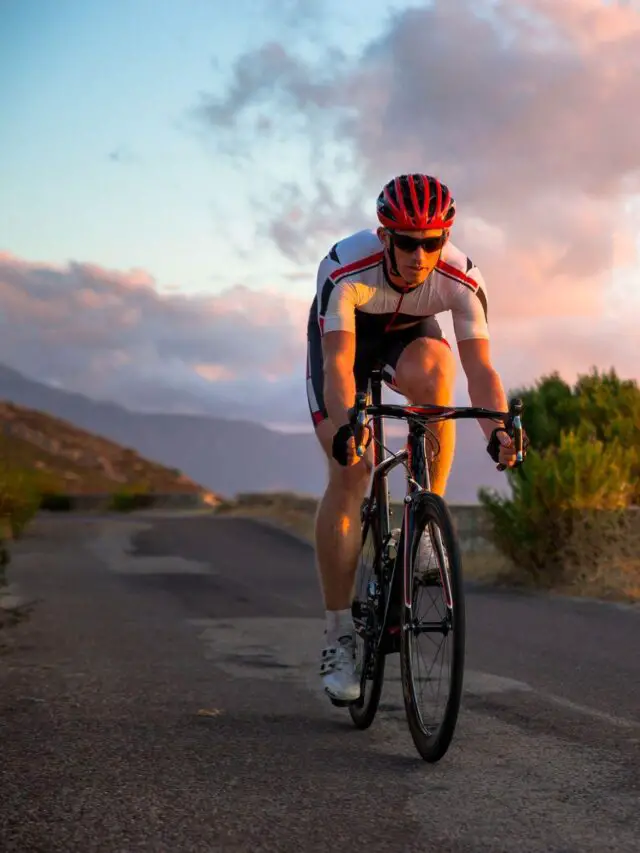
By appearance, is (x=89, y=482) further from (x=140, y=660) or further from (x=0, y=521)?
(x=140, y=660)

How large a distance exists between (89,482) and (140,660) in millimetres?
51513

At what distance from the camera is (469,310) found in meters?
4.83

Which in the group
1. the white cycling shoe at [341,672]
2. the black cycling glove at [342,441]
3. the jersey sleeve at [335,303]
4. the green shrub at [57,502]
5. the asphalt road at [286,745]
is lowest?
the asphalt road at [286,745]

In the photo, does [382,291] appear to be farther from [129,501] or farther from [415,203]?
[129,501]

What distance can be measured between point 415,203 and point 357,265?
43 cm

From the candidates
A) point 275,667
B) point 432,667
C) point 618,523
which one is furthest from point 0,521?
point 432,667

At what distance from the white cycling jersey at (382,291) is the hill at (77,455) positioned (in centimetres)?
4840

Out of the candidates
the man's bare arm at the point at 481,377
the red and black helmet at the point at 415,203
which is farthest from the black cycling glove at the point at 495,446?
the red and black helmet at the point at 415,203

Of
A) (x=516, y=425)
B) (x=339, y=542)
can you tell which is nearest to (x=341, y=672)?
(x=339, y=542)

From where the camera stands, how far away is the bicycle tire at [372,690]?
456cm

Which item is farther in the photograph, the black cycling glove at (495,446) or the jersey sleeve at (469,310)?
the jersey sleeve at (469,310)

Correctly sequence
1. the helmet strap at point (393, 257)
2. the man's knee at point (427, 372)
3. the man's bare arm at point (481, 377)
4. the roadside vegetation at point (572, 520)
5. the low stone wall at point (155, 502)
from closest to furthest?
the helmet strap at point (393, 257) < the man's bare arm at point (481, 377) < the man's knee at point (427, 372) < the roadside vegetation at point (572, 520) < the low stone wall at point (155, 502)

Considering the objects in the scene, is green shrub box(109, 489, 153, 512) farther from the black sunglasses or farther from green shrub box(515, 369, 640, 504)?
the black sunglasses

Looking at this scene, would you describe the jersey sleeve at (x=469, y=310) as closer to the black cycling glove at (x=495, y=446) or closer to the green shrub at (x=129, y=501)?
the black cycling glove at (x=495, y=446)
